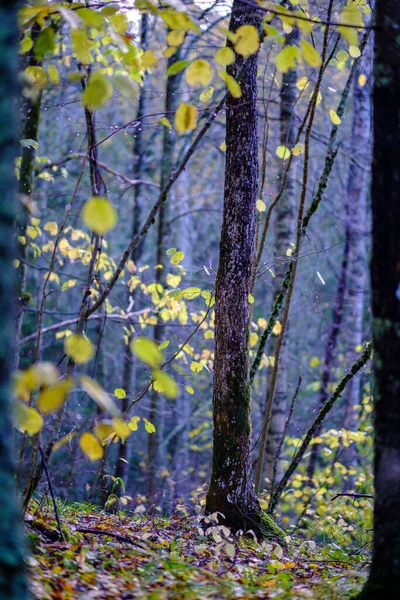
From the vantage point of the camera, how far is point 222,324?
4141 millimetres

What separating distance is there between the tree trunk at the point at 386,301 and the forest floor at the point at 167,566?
63 cm

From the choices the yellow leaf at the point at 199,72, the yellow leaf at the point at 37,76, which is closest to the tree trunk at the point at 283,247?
the yellow leaf at the point at 37,76

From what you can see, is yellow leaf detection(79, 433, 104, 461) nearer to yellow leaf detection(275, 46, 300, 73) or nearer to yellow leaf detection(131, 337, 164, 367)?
yellow leaf detection(131, 337, 164, 367)

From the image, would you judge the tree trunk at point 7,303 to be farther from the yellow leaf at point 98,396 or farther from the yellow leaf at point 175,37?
the yellow leaf at point 175,37

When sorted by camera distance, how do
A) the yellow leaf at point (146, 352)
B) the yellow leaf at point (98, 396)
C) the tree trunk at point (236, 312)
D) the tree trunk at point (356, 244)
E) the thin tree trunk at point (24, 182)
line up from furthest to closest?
the tree trunk at point (356, 244), the thin tree trunk at point (24, 182), the tree trunk at point (236, 312), the yellow leaf at point (146, 352), the yellow leaf at point (98, 396)

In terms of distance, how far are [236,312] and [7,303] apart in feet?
9.08

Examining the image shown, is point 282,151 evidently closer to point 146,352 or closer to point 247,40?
point 247,40

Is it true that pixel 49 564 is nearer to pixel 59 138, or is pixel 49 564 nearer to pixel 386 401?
pixel 386 401

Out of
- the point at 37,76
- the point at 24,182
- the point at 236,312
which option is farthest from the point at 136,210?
the point at 37,76

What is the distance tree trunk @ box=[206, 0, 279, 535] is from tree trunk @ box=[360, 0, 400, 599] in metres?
1.92

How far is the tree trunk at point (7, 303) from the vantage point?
1.43m

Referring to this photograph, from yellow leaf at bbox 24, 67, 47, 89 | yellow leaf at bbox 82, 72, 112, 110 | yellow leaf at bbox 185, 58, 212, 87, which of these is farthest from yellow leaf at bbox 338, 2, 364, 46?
yellow leaf at bbox 24, 67, 47, 89

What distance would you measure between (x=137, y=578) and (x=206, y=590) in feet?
1.08

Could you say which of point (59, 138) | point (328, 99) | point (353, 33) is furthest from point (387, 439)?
point (59, 138)
